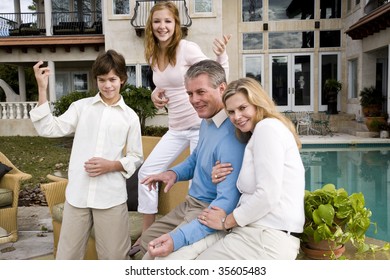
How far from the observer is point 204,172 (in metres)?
1.77

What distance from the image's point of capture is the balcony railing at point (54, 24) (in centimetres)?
1353

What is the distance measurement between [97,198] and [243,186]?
74cm

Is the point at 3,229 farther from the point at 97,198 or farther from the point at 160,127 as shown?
the point at 160,127

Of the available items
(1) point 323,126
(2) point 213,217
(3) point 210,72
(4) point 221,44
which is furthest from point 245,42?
(2) point 213,217

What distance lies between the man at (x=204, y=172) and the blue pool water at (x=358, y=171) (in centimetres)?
293

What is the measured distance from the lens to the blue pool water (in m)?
5.38

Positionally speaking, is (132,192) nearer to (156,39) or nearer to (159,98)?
(159,98)

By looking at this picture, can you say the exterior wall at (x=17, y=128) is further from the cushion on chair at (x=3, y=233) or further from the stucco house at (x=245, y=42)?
the cushion on chair at (x=3, y=233)

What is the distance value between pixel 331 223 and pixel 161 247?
700mm

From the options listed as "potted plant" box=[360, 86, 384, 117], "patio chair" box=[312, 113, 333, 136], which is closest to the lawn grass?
"patio chair" box=[312, 113, 333, 136]

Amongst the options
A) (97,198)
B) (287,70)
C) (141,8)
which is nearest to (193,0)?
(141,8)

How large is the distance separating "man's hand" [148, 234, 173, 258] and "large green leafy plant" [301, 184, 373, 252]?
1.87 ft

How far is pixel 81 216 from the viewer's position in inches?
77.2

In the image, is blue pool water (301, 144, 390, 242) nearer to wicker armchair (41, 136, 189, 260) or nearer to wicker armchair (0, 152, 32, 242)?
wicker armchair (41, 136, 189, 260)
